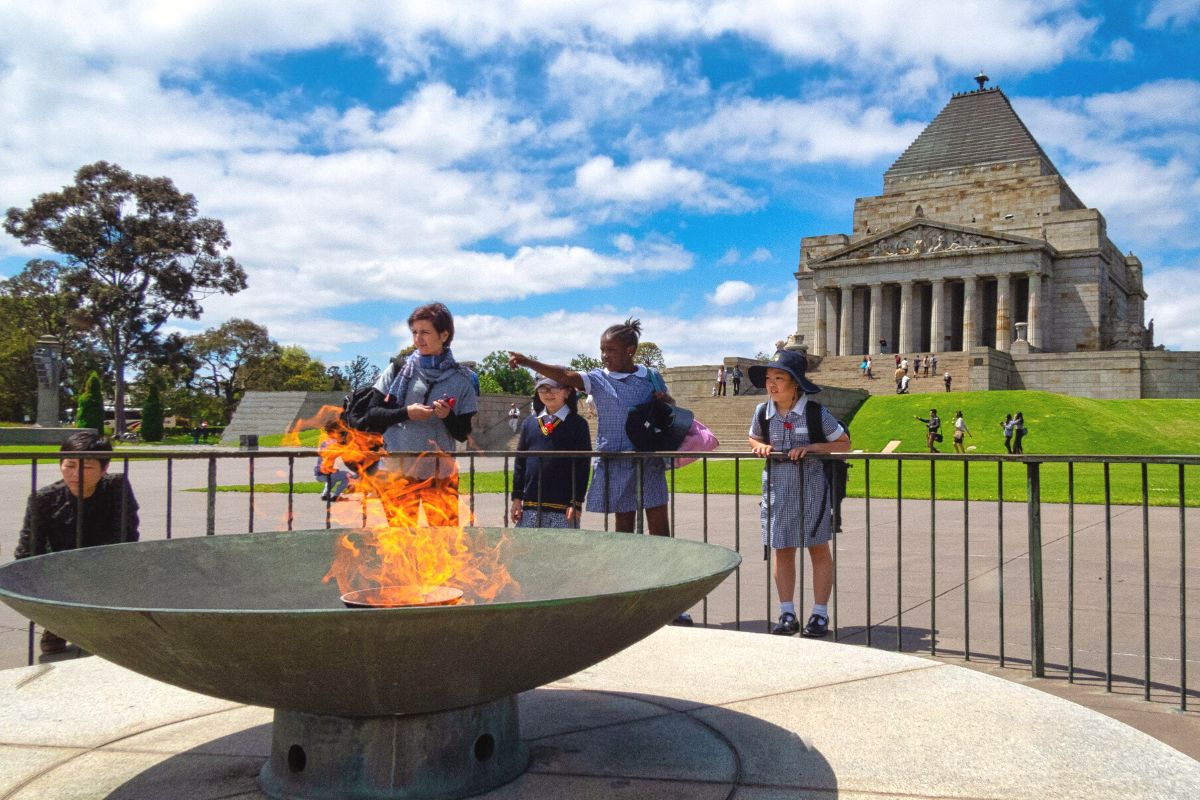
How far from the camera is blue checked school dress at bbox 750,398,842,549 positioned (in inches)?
230

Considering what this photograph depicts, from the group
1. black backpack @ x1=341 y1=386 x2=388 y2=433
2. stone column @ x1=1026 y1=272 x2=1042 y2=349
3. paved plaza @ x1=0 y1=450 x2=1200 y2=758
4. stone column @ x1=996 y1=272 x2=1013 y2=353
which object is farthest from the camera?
stone column @ x1=996 y1=272 x2=1013 y2=353

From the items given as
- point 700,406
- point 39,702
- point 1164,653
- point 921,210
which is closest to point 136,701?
point 39,702

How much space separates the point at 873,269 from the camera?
61.8m

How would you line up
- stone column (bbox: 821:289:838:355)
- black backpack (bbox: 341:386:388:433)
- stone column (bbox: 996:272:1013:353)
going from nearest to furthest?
black backpack (bbox: 341:386:388:433) → stone column (bbox: 996:272:1013:353) → stone column (bbox: 821:289:838:355)

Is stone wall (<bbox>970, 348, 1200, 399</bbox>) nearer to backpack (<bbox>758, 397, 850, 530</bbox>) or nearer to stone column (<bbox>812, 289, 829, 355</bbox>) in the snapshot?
stone column (<bbox>812, 289, 829, 355</bbox>)

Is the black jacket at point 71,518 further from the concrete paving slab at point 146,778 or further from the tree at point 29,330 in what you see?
the tree at point 29,330

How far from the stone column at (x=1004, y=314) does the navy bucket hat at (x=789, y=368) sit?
188 feet

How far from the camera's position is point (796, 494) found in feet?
19.4

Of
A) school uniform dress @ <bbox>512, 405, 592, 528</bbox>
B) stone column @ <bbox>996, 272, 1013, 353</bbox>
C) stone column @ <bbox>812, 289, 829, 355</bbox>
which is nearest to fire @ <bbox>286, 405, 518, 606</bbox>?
school uniform dress @ <bbox>512, 405, 592, 528</bbox>

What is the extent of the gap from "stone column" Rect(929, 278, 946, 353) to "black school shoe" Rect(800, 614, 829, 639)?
5870 cm

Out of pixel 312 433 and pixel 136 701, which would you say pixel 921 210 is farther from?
pixel 136 701

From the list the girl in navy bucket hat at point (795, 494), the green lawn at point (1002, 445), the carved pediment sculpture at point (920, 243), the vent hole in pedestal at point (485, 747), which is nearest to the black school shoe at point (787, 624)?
the girl in navy bucket hat at point (795, 494)

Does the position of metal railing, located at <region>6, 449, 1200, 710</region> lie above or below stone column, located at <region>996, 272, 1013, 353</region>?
below

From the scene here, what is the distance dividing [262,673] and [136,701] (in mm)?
1821
